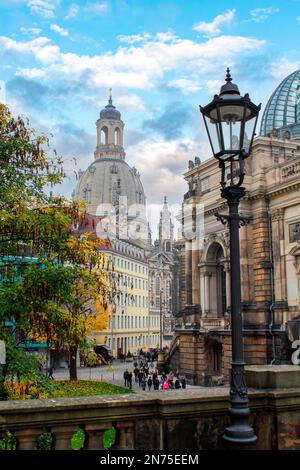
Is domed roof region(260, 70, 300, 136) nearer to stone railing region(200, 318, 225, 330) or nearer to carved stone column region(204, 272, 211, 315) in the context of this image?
carved stone column region(204, 272, 211, 315)

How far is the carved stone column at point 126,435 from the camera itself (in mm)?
6828

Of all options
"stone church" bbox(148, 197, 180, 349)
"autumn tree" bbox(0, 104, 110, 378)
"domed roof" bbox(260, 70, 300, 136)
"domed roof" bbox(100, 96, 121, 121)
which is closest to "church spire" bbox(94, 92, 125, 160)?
"domed roof" bbox(100, 96, 121, 121)

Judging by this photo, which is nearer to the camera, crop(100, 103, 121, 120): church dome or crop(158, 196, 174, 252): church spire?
crop(158, 196, 174, 252): church spire

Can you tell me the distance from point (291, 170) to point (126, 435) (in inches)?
1224

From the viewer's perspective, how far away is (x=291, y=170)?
1395 inches

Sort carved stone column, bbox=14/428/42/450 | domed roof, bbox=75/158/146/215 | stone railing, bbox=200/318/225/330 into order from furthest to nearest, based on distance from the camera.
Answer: domed roof, bbox=75/158/146/215 < stone railing, bbox=200/318/225/330 < carved stone column, bbox=14/428/42/450

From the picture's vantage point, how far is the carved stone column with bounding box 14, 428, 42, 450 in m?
6.25

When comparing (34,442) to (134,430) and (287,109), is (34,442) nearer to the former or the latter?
(134,430)

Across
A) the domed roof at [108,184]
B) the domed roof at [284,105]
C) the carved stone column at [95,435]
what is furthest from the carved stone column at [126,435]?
the domed roof at [108,184]

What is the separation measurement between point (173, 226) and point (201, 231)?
121 m

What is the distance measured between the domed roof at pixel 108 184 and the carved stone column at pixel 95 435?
Answer: 130 metres

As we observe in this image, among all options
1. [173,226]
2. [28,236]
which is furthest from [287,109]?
[173,226]

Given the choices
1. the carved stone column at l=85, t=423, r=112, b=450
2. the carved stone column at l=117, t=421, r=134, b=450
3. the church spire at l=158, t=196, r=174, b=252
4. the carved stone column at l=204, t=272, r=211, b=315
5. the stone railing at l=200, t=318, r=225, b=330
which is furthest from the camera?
the church spire at l=158, t=196, r=174, b=252

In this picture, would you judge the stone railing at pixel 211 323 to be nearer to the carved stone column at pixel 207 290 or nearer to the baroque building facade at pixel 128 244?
the carved stone column at pixel 207 290
